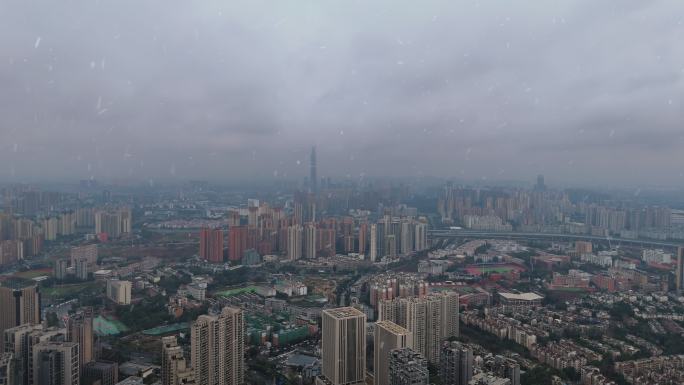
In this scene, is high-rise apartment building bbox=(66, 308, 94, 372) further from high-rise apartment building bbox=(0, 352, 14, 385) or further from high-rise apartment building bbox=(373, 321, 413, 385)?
high-rise apartment building bbox=(373, 321, 413, 385)

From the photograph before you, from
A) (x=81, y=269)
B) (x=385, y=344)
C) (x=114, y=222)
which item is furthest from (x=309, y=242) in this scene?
(x=385, y=344)

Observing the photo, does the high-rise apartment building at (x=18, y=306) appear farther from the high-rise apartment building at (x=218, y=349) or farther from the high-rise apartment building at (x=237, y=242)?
the high-rise apartment building at (x=237, y=242)

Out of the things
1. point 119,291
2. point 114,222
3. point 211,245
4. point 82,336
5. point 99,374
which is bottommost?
point 99,374

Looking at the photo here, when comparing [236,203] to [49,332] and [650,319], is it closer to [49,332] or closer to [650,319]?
[49,332]

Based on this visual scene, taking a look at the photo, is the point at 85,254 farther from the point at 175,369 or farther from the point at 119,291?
the point at 175,369

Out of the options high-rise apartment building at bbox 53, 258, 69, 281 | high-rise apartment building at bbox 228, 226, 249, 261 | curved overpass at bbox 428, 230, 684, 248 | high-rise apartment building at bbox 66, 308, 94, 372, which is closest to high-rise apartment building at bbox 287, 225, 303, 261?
high-rise apartment building at bbox 228, 226, 249, 261

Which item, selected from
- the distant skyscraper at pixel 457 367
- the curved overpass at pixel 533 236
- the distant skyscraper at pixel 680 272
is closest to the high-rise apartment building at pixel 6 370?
the distant skyscraper at pixel 457 367
